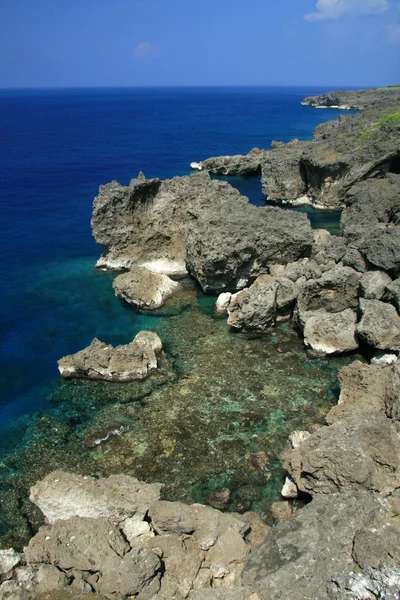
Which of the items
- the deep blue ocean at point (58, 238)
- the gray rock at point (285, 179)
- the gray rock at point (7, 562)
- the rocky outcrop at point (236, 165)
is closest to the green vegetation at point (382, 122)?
the gray rock at point (285, 179)

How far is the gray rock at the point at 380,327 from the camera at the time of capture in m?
17.2

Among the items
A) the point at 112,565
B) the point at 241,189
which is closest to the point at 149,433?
the point at 112,565

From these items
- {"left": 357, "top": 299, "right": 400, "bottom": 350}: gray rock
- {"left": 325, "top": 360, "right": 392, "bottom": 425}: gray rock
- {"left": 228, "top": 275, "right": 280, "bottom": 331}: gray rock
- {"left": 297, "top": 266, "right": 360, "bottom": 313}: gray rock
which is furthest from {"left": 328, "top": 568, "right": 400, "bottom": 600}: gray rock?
{"left": 297, "top": 266, "right": 360, "bottom": 313}: gray rock

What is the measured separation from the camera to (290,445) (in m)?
14.4

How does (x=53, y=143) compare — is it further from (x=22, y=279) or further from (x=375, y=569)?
(x=375, y=569)

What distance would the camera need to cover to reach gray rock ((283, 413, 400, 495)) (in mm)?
11211

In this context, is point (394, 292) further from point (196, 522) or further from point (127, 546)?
point (127, 546)

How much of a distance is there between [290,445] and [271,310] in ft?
24.4

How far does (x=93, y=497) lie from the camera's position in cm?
1146

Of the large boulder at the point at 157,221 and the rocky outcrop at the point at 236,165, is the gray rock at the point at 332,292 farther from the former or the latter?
the rocky outcrop at the point at 236,165

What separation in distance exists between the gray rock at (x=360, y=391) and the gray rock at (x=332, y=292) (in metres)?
5.71

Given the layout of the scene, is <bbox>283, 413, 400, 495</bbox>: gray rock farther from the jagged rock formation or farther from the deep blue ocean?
the jagged rock formation

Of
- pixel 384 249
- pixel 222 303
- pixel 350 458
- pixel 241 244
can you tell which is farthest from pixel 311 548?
pixel 241 244

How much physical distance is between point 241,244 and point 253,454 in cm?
1162
